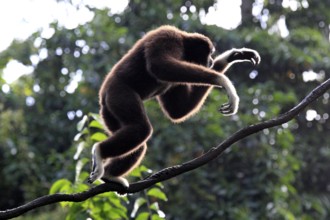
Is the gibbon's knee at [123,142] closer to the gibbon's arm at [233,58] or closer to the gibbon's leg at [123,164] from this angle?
the gibbon's leg at [123,164]

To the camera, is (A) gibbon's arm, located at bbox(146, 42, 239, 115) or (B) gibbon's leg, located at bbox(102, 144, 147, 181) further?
(B) gibbon's leg, located at bbox(102, 144, 147, 181)

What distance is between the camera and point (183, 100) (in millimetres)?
4148

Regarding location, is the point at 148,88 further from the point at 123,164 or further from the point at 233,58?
the point at 233,58

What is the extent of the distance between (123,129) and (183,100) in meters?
0.78

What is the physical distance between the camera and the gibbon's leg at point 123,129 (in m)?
3.42

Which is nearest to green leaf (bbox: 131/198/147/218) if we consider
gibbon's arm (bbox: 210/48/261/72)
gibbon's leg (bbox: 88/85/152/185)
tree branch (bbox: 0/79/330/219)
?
gibbon's leg (bbox: 88/85/152/185)


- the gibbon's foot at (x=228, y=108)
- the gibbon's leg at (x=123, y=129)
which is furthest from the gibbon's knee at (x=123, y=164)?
the gibbon's foot at (x=228, y=108)

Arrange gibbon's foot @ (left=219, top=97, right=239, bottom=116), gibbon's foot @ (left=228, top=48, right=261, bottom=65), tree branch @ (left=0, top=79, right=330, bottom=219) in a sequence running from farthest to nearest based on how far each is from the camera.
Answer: gibbon's foot @ (left=228, top=48, right=261, bottom=65), gibbon's foot @ (left=219, top=97, right=239, bottom=116), tree branch @ (left=0, top=79, right=330, bottom=219)

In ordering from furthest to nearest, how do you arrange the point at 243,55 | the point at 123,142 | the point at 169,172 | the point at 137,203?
the point at 243,55
the point at 137,203
the point at 123,142
the point at 169,172

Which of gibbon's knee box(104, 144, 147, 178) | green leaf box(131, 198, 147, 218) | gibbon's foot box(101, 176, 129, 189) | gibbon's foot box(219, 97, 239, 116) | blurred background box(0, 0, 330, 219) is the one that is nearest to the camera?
gibbon's foot box(219, 97, 239, 116)

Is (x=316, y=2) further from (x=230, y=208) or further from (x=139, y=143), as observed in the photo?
(x=139, y=143)

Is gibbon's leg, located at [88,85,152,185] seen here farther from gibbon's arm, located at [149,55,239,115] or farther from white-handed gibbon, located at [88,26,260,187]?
gibbon's arm, located at [149,55,239,115]

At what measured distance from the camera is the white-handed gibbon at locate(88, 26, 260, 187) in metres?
3.44

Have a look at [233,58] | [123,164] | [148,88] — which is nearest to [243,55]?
[233,58]
